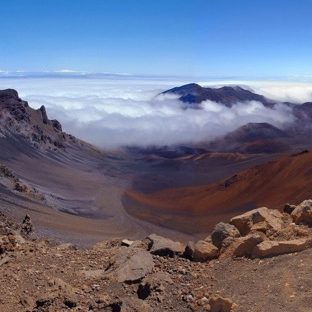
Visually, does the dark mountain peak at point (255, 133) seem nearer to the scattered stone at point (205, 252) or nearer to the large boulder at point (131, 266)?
the scattered stone at point (205, 252)

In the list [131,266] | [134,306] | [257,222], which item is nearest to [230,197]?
[257,222]

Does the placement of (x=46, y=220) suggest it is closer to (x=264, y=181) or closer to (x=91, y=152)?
(x=264, y=181)

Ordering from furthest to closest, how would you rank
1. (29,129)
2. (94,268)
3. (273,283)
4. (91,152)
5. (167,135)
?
(167,135), (91,152), (29,129), (94,268), (273,283)

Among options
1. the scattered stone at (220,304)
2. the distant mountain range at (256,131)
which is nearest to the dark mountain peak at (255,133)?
the distant mountain range at (256,131)

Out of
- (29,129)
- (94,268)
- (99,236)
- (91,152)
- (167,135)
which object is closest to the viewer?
(94,268)

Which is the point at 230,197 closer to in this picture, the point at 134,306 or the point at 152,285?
the point at 152,285

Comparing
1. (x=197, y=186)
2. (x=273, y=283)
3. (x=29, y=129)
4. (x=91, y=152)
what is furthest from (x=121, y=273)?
(x=91, y=152)
